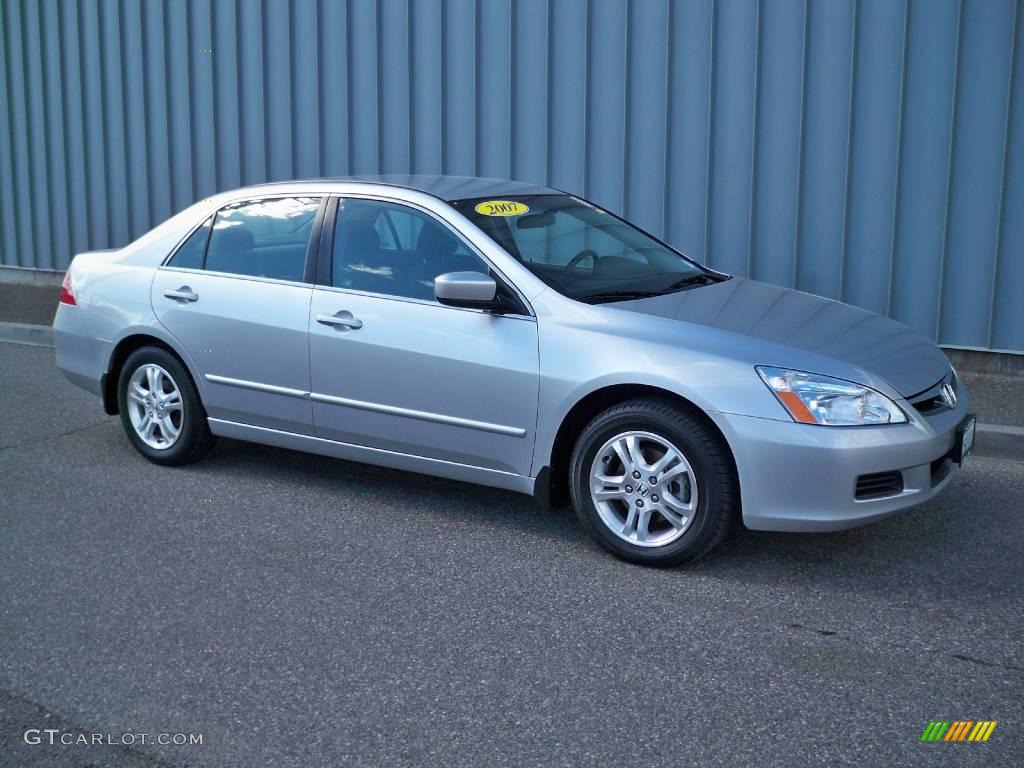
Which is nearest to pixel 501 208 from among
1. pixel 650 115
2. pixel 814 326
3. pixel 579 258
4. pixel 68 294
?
pixel 579 258

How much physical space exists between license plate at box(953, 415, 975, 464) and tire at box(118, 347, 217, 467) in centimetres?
370

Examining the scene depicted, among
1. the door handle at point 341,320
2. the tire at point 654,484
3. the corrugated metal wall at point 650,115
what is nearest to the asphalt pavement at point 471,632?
the tire at point 654,484

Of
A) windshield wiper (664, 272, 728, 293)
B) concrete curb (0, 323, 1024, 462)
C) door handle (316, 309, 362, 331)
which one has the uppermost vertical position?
windshield wiper (664, 272, 728, 293)

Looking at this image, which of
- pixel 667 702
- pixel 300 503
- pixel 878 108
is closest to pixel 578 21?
pixel 878 108

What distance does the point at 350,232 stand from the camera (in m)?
5.82

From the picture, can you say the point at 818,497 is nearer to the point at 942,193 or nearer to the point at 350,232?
the point at 350,232

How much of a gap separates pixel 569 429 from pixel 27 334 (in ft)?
24.3

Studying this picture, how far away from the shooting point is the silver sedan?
4672 mm

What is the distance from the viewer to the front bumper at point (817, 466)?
454 cm

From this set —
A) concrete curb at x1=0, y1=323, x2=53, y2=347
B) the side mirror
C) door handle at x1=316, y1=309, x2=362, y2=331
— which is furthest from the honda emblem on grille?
concrete curb at x1=0, y1=323, x2=53, y2=347

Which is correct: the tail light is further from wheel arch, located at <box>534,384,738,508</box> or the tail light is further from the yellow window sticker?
wheel arch, located at <box>534,384,738,508</box>

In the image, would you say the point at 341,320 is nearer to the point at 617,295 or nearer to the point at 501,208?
the point at 501,208

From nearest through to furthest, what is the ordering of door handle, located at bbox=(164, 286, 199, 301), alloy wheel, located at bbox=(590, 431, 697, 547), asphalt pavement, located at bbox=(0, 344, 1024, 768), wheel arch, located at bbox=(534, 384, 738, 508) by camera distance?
asphalt pavement, located at bbox=(0, 344, 1024, 768) → alloy wheel, located at bbox=(590, 431, 697, 547) → wheel arch, located at bbox=(534, 384, 738, 508) → door handle, located at bbox=(164, 286, 199, 301)

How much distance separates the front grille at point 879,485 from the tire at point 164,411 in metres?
3.40
